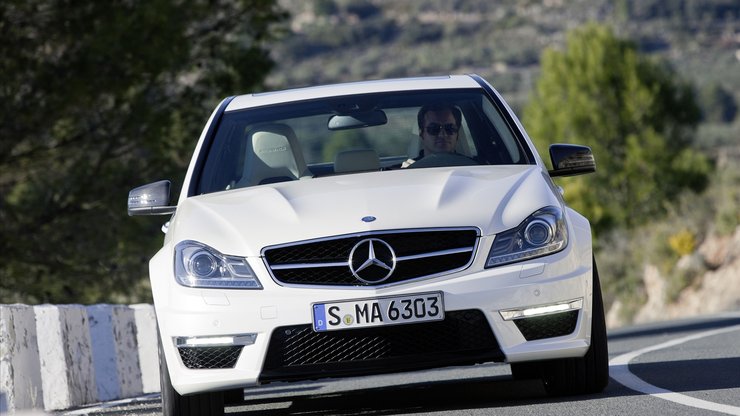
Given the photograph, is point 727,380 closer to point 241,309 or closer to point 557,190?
point 557,190

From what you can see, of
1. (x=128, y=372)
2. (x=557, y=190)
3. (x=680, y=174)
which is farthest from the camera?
(x=680, y=174)

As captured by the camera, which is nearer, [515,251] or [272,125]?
[515,251]

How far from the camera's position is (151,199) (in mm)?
7359

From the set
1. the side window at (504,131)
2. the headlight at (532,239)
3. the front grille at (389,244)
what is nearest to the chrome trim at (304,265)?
the front grille at (389,244)

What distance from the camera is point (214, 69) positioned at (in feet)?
71.4

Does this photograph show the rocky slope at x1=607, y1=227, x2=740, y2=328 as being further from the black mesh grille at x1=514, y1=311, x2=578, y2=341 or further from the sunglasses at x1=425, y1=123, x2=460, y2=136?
the black mesh grille at x1=514, y1=311, x2=578, y2=341

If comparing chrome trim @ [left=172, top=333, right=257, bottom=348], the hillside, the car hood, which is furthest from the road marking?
the hillside

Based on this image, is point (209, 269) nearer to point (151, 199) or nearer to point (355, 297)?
point (355, 297)

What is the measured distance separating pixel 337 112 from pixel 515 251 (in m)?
1.91

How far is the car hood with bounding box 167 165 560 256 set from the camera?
621cm

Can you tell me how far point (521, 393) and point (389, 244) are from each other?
1.63 meters

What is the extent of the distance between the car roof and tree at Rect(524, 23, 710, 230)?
48433 millimetres

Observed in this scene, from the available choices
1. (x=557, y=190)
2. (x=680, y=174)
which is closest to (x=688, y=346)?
(x=557, y=190)

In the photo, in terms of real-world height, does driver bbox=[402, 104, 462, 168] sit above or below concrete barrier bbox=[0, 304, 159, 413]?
above
